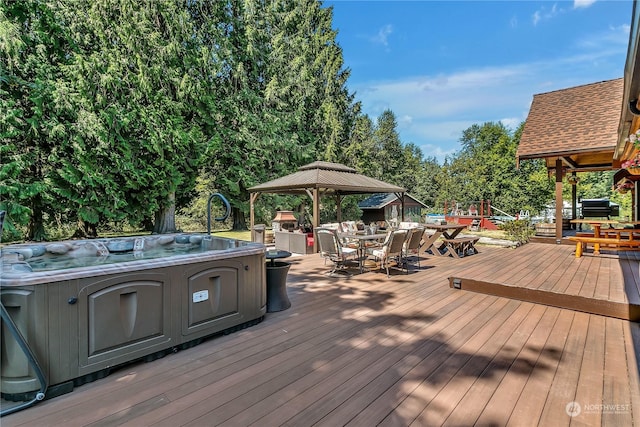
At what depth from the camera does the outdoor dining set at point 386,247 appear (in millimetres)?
5743

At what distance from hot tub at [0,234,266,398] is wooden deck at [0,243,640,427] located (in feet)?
0.59

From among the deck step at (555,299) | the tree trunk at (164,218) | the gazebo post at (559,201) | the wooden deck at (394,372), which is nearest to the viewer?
the wooden deck at (394,372)

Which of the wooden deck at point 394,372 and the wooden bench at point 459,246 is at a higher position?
the wooden bench at point 459,246

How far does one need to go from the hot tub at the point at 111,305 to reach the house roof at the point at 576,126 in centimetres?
785

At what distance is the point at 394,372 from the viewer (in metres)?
2.45

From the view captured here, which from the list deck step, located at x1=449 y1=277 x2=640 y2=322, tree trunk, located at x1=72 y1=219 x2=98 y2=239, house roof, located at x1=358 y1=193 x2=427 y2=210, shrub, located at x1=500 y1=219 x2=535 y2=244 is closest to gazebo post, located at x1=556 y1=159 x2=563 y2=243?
shrub, located at x1=500 y1=219 x2=535 y2=244

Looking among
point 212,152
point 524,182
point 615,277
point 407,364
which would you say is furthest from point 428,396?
point 524,182

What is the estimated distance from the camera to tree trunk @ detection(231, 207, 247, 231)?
56.6 feet

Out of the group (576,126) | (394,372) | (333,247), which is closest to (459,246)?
(333,247)

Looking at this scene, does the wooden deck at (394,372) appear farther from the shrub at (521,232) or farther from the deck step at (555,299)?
the shrub at (521,232)

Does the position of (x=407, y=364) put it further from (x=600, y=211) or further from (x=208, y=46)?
(x=208, y=46)

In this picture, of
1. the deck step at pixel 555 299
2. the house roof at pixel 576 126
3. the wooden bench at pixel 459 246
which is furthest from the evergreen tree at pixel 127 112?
the house roof at pixel 576 126

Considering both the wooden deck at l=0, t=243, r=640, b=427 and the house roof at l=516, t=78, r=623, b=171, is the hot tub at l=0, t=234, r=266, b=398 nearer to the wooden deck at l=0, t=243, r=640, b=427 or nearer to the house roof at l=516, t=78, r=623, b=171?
the wooden deck at l=0, t=243, r=640, b=427

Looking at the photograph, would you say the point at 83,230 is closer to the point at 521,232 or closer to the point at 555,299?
the point at 555,299
